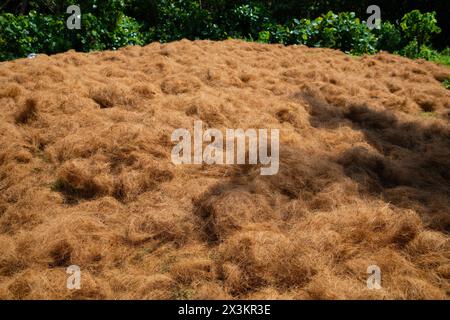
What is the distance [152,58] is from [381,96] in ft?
14.7

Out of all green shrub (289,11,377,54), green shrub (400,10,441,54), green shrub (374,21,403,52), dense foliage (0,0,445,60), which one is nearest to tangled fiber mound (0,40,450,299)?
dense foliage (0,0,445,60)

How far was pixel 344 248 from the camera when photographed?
289cm

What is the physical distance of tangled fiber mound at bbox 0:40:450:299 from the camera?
2.68m

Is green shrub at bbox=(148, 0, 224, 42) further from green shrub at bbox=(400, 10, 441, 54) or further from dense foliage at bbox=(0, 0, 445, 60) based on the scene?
green shrub at bbox=(400, 10, 441, 54)

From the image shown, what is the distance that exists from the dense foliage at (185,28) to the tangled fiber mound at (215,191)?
91.4 inches

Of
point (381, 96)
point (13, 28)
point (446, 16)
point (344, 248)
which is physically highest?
point (446, 16)

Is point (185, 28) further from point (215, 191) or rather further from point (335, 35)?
point (215, 191)

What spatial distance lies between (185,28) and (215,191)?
8185mm

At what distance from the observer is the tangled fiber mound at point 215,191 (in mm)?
2684

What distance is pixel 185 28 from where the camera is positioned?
10.6 meters

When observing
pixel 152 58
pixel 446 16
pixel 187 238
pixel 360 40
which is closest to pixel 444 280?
pixel 187 238

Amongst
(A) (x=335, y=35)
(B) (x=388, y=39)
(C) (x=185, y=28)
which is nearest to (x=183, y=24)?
(C) (x=185, y=28)

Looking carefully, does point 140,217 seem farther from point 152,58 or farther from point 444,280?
point 152,58

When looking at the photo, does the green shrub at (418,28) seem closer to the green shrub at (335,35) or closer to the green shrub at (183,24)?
the green shrub at (335,35)
